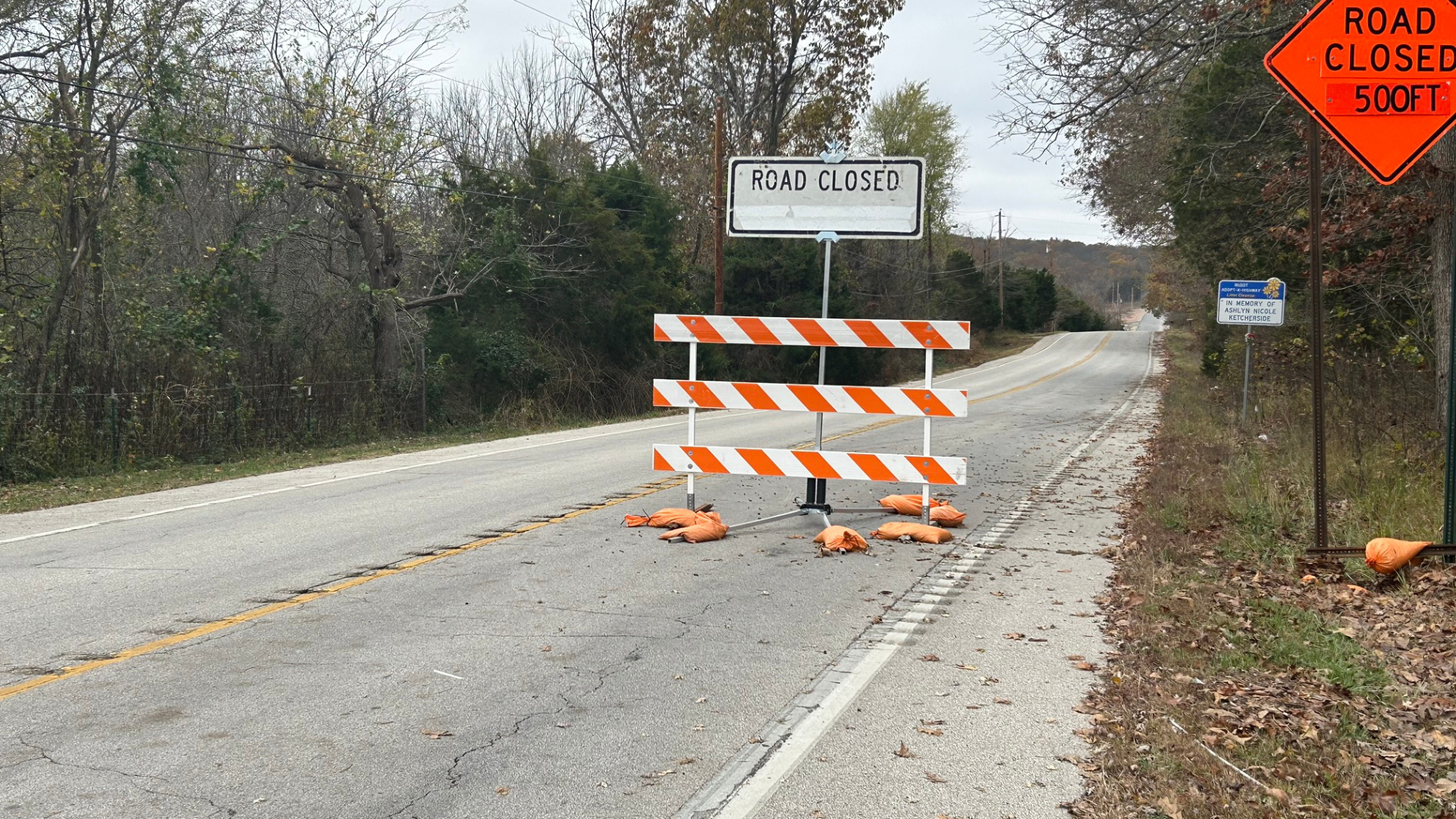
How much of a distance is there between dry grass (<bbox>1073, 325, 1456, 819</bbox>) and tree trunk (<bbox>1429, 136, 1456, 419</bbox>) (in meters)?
1.15

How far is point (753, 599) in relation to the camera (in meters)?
7.64

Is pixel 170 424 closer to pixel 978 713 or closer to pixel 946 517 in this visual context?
pixel 946 517

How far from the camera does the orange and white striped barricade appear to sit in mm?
9859

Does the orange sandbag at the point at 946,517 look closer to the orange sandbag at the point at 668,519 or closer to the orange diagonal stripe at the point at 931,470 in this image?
the orange diagonal stripe at the point at 931,470

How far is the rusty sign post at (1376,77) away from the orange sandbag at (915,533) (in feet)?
10.1

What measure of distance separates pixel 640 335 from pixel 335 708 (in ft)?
94.1

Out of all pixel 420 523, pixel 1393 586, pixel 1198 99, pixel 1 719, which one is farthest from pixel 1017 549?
pixel 1198 99

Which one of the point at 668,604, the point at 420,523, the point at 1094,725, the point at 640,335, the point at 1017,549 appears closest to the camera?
the point at 1094,725

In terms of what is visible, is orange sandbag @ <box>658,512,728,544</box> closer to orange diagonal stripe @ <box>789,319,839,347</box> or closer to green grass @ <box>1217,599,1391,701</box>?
orange diagonal stripe @ <box>789,319,839,347</box>

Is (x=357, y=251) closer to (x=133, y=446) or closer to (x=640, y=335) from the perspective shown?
(x=640, y=335)

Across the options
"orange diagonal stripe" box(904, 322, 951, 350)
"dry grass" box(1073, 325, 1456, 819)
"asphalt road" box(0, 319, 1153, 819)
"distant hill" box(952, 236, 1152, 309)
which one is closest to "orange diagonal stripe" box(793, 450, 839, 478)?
"asphalt road" box(0, 319, 1153, 819)

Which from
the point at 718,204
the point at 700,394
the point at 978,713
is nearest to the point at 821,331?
the point at 700,394

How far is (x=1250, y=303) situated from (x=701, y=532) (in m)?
15.0

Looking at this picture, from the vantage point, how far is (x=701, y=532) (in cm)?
975
